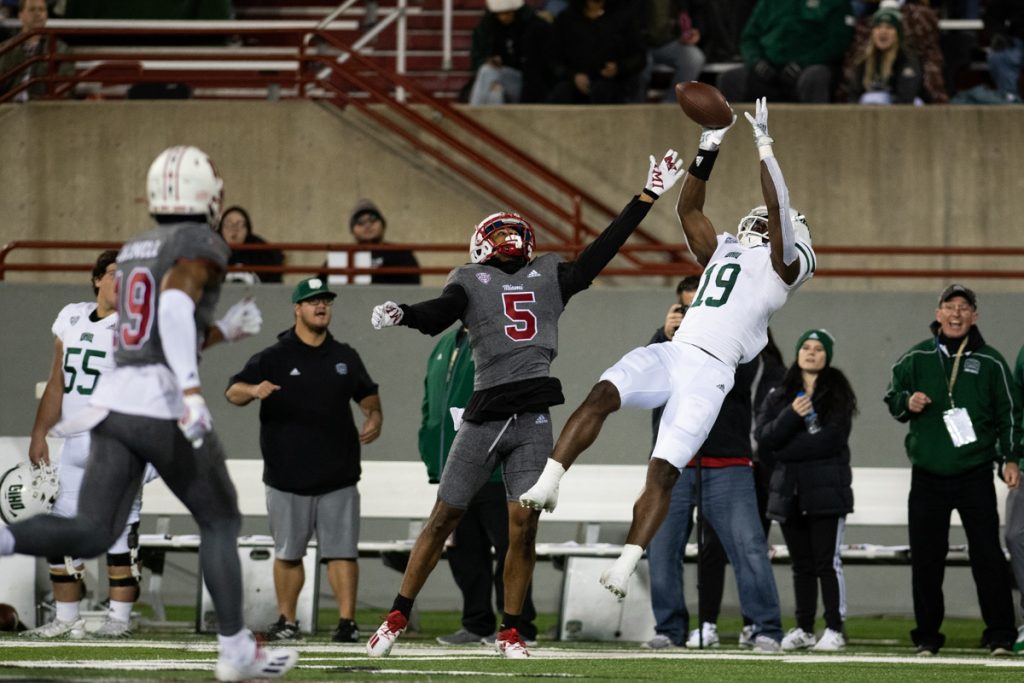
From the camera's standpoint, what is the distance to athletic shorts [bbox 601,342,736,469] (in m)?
7.73

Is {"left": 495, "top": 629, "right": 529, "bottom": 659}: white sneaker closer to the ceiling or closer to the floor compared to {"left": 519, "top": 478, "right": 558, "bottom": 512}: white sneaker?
closer to the floor

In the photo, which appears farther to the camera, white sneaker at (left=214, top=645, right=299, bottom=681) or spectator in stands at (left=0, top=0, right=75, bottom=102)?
spectator in stands at (left=0, top=0, right=75, bottom=102)

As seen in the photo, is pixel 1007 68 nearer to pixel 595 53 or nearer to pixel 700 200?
pixel 595 53

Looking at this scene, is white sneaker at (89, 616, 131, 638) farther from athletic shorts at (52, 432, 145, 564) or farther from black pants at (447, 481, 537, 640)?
black pants at (447, 481, 537, 640)

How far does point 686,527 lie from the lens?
9.70 m

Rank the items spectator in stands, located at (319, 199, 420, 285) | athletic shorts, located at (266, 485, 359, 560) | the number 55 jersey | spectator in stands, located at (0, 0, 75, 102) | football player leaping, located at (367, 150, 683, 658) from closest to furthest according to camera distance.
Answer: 1. the number 55 jersey
2. football player leaping, located at (367, 150, 683, 658)
3. athletic shorts, located at (266, 485, 359, 560)
4. spectator in stands, located at (319, 199, 420, 285)
5. spectator in stands, located at (0, 0, 75, 102)

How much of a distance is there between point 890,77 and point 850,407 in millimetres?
4822

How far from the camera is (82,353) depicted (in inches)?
382

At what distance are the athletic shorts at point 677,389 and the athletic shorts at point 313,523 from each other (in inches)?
119

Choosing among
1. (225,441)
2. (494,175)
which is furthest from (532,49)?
(225,441)

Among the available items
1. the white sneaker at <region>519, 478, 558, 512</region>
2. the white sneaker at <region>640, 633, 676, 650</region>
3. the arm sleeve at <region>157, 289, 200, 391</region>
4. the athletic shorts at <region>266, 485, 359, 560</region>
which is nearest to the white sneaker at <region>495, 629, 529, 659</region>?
the white sneaker at <region>519, 478, 558, 512</region>

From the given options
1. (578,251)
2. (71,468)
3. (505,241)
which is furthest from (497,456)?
(578,251)

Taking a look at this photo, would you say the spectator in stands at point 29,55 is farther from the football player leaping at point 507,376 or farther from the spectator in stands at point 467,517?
the football player leaping at point 507,376

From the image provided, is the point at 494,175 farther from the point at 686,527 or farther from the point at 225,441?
the point at 686,527
